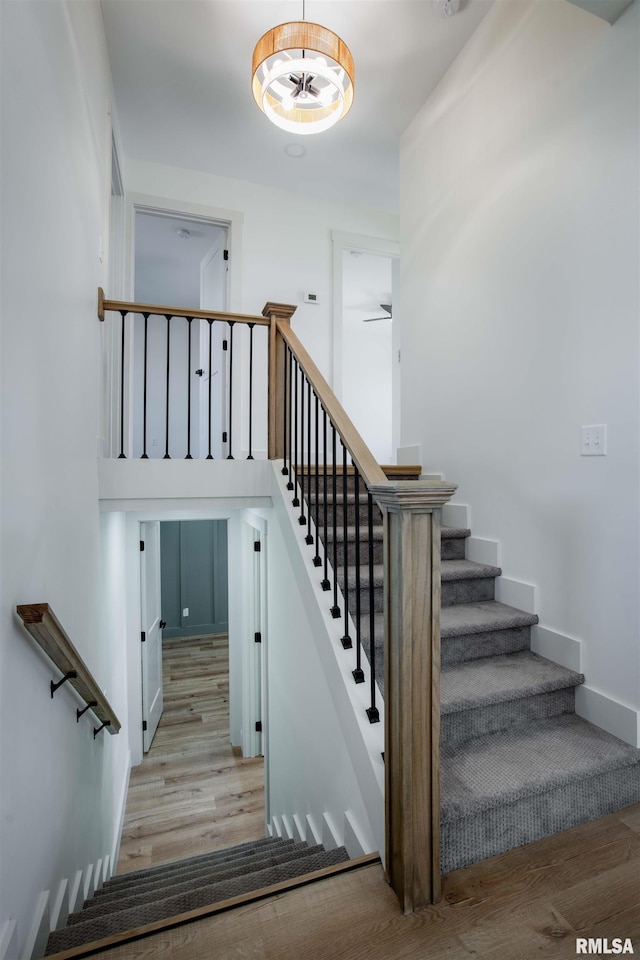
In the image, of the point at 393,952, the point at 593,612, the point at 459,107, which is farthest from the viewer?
the point at 459,107

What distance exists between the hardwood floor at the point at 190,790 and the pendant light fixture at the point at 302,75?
452 centimetres

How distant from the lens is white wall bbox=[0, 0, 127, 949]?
118 cm


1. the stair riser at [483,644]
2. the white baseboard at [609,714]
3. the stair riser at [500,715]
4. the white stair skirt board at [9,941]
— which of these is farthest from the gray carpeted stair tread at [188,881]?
the white baseboard at [609,714]

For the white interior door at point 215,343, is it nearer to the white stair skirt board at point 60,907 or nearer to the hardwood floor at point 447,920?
the white stair skirt board at point 60,907

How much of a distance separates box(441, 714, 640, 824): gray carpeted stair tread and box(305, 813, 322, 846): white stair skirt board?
0.84 m

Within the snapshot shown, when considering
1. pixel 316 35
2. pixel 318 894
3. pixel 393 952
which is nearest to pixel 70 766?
pixel 318 894

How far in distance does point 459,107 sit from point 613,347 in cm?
206

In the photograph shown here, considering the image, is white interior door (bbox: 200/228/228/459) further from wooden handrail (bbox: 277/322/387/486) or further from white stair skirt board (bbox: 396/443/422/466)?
wooden handrail (bbox: 277/322/387/486)

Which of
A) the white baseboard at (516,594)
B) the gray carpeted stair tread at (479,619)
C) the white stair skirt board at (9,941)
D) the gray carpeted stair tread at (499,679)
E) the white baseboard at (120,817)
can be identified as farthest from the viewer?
the white baseboard at (120,817)

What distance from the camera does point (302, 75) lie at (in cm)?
257

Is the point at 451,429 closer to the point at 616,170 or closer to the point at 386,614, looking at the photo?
the point at 616,170

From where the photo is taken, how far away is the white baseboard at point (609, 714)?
5.88 ft

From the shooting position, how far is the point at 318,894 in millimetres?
1323

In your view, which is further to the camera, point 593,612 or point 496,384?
point 496,384
